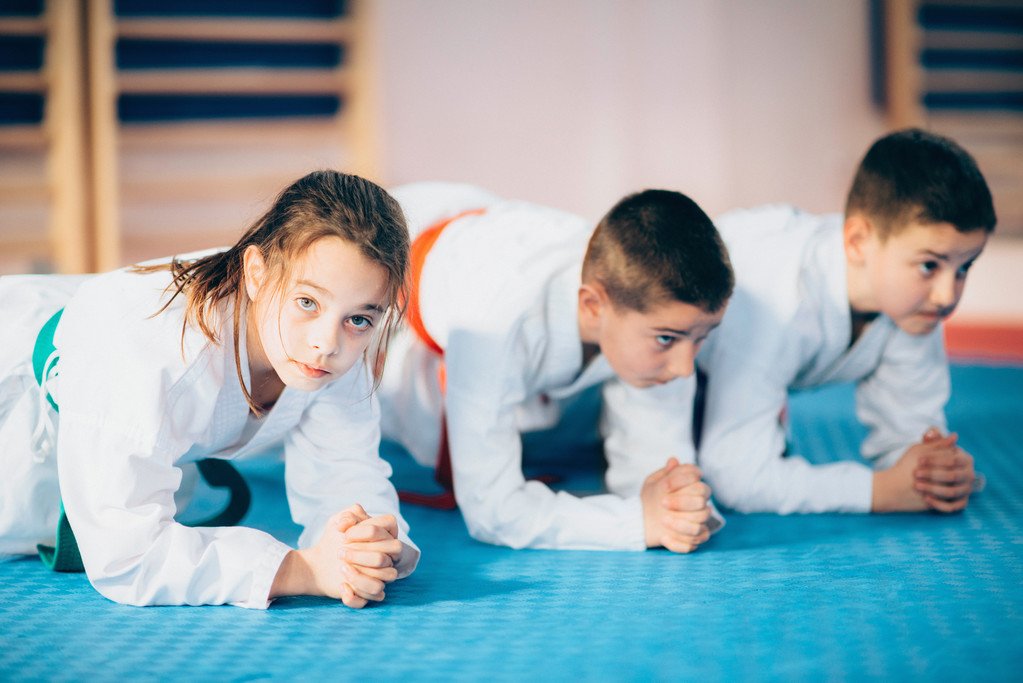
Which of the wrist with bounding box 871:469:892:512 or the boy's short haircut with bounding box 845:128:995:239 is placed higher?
the boy's short haircut with bounding box 845:128:995:239

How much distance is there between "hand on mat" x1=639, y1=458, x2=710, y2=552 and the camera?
4.03 ft

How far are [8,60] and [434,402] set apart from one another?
2.18 metres

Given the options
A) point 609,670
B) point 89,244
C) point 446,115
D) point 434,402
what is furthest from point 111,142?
point 609,670

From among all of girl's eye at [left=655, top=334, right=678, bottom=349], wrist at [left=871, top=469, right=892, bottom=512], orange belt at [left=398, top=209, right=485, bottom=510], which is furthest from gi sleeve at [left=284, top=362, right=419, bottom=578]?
wrist at [left=871, top=469, right=892, bottom=512]

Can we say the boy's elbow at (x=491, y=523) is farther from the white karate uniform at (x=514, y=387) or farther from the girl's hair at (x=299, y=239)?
the girl's hair at (x=299, y=239)

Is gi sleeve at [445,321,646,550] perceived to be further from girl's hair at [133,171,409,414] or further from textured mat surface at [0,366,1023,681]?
girl's hair at [133,171,409,414]

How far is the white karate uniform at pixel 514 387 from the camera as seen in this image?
1278 mm

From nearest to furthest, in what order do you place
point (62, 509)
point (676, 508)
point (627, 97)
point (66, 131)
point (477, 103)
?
1. point (62, 509)
2. point (676, 508)
3. point (66, 131)
4. point (477, 103)
5. point (627, 97)

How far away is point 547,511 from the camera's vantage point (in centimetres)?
129

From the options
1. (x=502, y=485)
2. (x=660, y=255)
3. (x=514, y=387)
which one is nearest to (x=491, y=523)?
(x=502, y=485)

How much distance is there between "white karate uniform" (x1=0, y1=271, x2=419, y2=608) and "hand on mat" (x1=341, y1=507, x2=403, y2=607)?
0.25ft

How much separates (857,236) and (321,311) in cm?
79

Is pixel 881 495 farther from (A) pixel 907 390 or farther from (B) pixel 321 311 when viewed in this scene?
(B) pixel 321 311

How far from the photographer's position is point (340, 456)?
1228 mm
